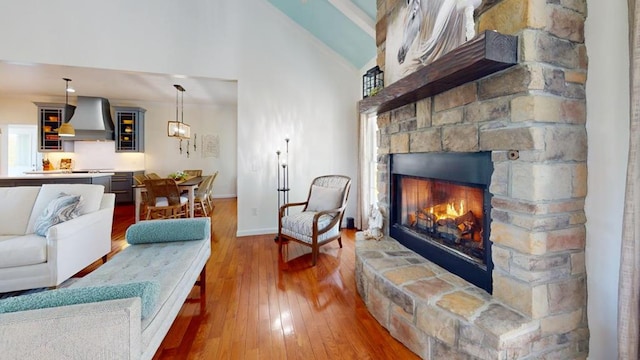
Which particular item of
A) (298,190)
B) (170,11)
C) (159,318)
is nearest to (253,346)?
(159,318)

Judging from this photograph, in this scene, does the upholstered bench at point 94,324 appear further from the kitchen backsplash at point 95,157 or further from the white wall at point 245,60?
the kitchen backsplash at point 95,157

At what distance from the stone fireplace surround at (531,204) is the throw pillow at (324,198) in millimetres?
1981

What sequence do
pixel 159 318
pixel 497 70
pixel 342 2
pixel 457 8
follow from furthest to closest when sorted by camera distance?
pixel 342 2
pixel 457 8
pixel 497 70
pixel 159 318

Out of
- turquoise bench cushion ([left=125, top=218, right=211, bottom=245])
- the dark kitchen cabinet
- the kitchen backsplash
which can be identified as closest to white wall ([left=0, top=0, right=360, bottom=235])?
turquoise bench cushion ([left=125, top=218, right=211, bottom=245])

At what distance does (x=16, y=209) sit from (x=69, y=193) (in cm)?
47

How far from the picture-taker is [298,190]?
4.51m

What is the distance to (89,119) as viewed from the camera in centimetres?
638

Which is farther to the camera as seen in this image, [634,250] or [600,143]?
[600,143]

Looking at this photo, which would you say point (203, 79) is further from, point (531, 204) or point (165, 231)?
point (531, 204)

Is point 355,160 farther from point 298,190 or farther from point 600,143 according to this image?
point 600,143

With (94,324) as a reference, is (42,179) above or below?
above

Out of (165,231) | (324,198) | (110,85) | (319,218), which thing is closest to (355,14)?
(324,198)

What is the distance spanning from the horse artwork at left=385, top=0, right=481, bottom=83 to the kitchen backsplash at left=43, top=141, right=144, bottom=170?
7.54 m

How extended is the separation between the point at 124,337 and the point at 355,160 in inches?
161
